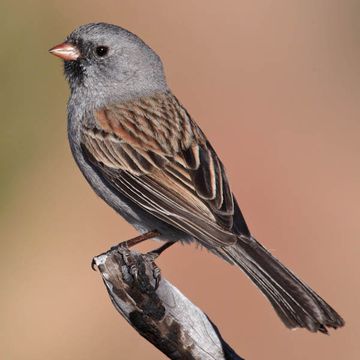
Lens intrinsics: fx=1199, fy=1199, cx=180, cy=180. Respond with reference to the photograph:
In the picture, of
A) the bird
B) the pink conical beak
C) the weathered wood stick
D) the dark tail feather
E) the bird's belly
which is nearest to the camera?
the weathered wood stick

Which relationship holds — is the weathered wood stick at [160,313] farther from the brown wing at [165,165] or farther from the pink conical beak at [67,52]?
the pink conical beak at [67,52]

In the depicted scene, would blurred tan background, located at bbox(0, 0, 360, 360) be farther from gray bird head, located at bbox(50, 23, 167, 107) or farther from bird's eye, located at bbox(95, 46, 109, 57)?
bird's eye, located at bbox(95, 46, 109, 57)

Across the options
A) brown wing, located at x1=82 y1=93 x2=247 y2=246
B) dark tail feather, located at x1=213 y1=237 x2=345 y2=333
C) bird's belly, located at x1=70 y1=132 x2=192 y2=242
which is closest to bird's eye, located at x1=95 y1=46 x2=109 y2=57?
brown wing, located at x1=82 y1=93 x2=247 y2=246

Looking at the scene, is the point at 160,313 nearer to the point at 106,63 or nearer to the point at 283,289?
the point at 283,289

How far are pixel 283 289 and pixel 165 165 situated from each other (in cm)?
91

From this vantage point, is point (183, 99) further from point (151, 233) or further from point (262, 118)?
point (151, 233)

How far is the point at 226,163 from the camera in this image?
9398 millimetres

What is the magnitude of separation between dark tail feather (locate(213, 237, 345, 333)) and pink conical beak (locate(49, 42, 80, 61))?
1.46m

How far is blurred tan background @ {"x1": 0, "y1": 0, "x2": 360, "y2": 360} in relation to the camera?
8.18 metres

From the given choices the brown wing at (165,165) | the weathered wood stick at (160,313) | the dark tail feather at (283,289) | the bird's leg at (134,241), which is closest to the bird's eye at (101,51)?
the brown wing at (165,165)

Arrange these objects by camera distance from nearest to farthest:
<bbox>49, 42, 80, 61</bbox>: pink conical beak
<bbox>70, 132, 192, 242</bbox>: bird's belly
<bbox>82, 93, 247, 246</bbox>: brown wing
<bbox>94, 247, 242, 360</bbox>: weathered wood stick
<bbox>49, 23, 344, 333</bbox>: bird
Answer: <bbox>94, 247, 242, 360</bbox>: weathered wood stick < <bbox>49, 23, 344, 333</bbox>: bird < <bbox>82, 93, 247, 246</bbox>: brown wing < <bbox>70, 132, 192, 242</bbox>: bird's belly < <bbox>49, 42, 80, 61</bbox>: pink conical beak

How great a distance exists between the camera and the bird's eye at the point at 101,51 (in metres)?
6.17

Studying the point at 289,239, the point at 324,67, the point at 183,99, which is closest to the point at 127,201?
the point at 289,239

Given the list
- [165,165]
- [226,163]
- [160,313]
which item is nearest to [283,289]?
[160,313]
